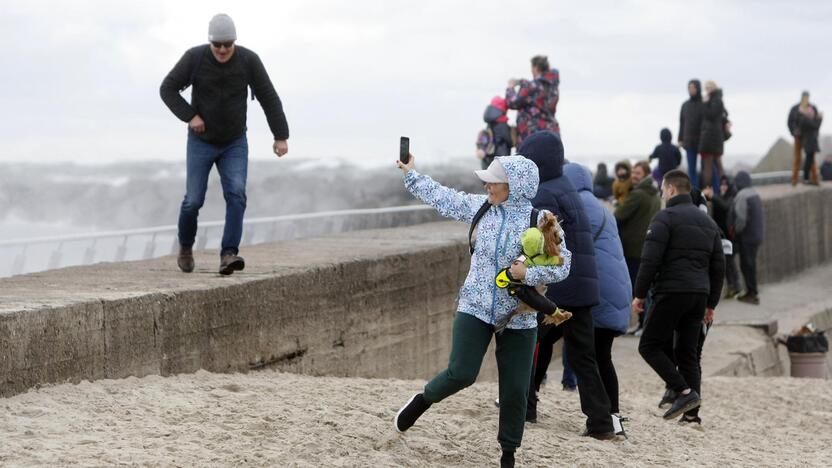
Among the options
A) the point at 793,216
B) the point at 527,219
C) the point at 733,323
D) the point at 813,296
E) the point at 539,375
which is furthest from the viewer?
the point at 793,216

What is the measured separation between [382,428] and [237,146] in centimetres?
292

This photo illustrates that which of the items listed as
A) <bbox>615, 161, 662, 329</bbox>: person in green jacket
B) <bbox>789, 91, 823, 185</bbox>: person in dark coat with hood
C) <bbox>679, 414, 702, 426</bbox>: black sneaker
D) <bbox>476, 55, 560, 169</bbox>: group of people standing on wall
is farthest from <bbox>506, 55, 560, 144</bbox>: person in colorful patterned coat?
<bbox>789, 91, 823, 185</bbox>: person in dark coat with hood

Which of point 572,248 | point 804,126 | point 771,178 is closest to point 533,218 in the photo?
point 572,248

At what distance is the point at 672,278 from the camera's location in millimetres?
10492

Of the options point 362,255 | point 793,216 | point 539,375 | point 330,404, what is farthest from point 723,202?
point 330,404

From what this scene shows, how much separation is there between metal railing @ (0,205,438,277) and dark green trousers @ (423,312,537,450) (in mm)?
4250

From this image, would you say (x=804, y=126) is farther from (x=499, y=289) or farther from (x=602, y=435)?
(x=499, y=289)

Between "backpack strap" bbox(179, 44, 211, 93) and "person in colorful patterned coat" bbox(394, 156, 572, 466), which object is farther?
"backpack strap" bbox(179, 44, 211, 93)

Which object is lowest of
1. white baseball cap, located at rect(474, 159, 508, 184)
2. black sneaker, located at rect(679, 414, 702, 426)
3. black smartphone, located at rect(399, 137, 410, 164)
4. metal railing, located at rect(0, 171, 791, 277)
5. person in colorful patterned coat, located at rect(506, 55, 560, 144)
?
black sneaker, located at rect(679, 414, 702, 426)

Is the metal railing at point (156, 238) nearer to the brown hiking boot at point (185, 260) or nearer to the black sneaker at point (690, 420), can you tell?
the brown hiking boot at point (185, 260)

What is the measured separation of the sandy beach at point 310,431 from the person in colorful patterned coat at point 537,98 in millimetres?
5052

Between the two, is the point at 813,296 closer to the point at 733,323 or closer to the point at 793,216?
the point at 793,216

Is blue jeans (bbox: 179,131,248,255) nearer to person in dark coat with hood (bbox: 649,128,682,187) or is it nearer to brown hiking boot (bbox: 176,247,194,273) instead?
brown hiking boot (bbox: 176,247,194,273)

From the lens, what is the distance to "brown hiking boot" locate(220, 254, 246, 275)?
1044 cm
